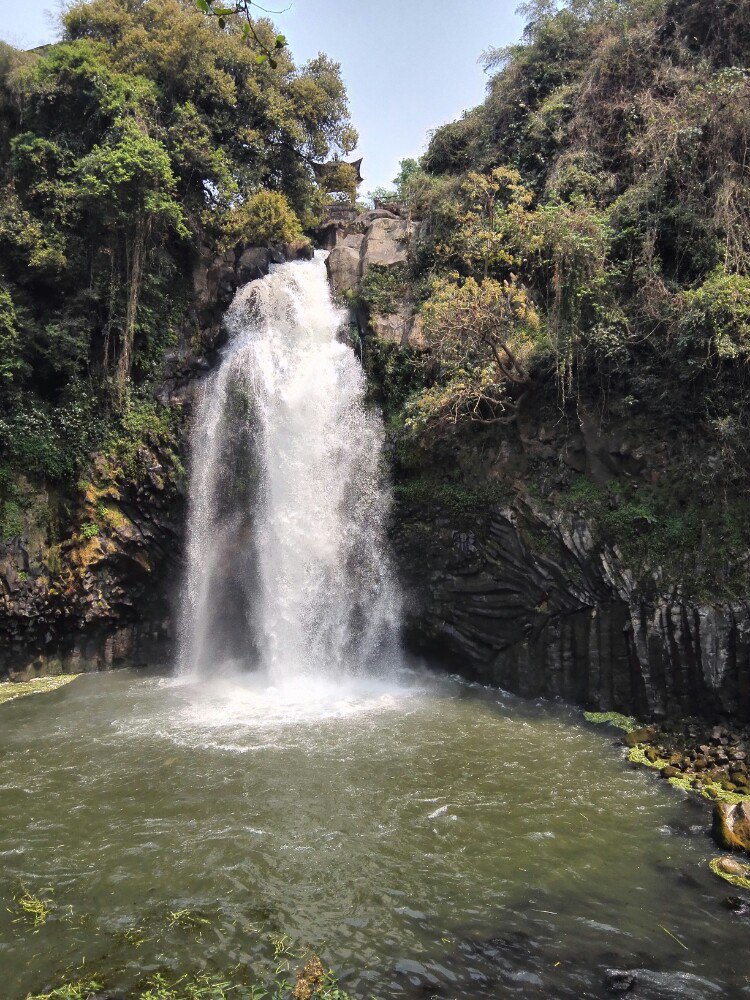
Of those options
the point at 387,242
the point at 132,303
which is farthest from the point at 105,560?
the point at 387,242

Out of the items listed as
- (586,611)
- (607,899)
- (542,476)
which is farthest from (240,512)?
(607,899)

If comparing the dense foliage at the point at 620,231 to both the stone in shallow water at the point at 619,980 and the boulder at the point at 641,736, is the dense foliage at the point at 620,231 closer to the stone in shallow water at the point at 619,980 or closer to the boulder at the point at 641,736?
the boulder at the point at 641,736

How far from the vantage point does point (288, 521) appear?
1440 centimetres

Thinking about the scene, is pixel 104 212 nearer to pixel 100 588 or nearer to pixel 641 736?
pixel 100 588

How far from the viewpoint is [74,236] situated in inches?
614

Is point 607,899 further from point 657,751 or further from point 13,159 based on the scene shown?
point 13,159

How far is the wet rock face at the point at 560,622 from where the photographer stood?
936 centimetres

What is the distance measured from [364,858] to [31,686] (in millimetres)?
9631

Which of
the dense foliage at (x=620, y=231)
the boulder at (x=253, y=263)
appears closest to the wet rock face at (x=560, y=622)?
the dense foliage at (x=620, y=231)

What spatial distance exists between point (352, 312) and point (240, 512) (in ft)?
20.8

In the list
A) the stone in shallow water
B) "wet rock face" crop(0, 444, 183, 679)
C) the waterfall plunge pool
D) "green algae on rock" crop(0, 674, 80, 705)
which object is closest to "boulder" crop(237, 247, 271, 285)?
"wet rock face" crop(0, 444, 183, 679)

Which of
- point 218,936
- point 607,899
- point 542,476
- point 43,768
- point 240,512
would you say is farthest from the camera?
point 240,512

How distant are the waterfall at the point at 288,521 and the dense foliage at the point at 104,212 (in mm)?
2513

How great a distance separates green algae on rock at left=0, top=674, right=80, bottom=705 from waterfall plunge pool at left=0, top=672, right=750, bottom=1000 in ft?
6.55
